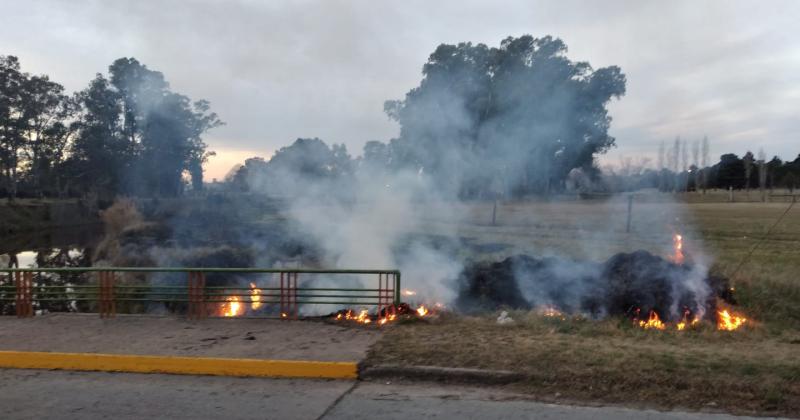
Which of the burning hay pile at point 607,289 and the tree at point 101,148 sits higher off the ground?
the tree at point 101,148

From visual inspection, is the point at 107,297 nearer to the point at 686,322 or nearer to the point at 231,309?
the point at 231,309

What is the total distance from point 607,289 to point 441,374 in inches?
225

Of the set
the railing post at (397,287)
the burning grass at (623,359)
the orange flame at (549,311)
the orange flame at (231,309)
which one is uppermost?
the railing post at (397,287)

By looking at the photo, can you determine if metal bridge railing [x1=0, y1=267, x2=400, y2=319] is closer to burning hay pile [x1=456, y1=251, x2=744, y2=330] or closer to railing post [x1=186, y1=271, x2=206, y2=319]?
railing post [x1=186, y1=271, x2=206, y2=319]

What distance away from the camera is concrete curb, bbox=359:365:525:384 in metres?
5.23

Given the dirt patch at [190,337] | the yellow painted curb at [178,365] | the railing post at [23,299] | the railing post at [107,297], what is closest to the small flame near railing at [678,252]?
the dirt patch at [190,337]

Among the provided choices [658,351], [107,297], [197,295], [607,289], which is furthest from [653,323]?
[107,297]

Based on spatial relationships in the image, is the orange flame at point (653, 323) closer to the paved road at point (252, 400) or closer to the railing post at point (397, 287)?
the railing post at point (397, 287)

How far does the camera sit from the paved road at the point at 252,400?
440 cm

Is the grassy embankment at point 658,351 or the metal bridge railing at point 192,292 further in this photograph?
the metal bridge railing at point 192,292

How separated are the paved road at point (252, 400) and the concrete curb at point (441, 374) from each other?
15cm

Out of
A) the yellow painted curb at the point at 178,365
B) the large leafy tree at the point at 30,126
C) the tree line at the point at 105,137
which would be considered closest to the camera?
the yellow painted curb at the point at 178,365

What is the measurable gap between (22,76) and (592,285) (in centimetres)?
5357

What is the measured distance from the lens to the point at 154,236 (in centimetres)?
2281
